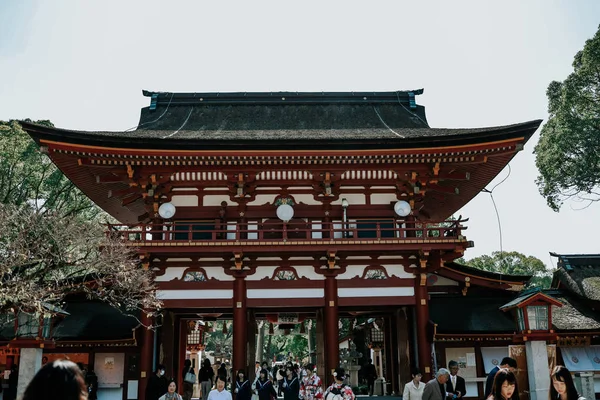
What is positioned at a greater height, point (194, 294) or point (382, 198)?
point (382, 198)

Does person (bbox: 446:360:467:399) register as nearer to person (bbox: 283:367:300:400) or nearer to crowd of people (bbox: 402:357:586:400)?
crowd of people (bbox: 402:357:586:400)

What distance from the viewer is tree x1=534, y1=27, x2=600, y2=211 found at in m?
26.6

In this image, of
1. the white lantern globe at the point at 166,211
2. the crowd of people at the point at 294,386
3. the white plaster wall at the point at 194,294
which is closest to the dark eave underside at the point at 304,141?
the white lantern globe at the point at 166,211

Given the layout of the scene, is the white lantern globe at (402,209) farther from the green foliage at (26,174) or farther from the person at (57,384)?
the green foliage at (26,174)

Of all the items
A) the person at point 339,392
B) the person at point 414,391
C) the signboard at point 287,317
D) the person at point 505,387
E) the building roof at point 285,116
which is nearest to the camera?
the person at point 505,387

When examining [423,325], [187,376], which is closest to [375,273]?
[423,325]

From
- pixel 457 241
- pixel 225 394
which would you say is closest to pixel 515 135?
pixel 457 241

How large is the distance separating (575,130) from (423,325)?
51.0 feet

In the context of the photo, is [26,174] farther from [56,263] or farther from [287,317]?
[56,263]

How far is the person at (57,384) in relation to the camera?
3240 millimetres

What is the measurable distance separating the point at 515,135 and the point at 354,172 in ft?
16.1

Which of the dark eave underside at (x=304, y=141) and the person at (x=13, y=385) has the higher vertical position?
the dark eave underside at (x=304, y=141)

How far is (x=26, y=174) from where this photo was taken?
2817 cm

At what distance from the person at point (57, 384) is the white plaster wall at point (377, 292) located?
1416 cm
